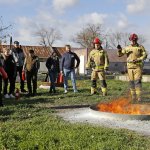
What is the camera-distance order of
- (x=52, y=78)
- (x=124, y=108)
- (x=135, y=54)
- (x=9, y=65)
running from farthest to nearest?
(x=52, y=78), (x=9, y=65), (x=135, y=54), (x=124, y=108)

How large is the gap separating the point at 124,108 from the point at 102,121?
1280 mm

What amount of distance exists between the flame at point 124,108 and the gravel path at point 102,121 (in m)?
0.51

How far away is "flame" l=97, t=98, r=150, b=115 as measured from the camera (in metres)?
10.0

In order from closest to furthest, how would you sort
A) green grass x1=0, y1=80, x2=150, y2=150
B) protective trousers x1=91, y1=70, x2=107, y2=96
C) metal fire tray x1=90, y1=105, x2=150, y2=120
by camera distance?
1. green grass x1=0, y1=80, x2=150, y2=150
2. metal fire tray x1=90, y1=105, x2=150, y2=120
3. protective trousers x1=91, y1=70, x2=107, y2=96

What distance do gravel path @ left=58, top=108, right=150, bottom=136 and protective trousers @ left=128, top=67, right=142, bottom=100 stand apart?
2464mm

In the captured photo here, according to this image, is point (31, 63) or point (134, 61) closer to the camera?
point (134, 61)

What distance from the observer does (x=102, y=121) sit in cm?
913

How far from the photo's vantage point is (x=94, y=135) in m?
7.19

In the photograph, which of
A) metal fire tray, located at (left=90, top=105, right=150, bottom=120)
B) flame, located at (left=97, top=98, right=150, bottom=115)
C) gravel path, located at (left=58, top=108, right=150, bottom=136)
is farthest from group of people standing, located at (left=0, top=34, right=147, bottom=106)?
metal fire tray, located at (left=90, top=105, right=150, bottom=120)

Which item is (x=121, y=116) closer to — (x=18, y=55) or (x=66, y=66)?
(x=66, y=66)

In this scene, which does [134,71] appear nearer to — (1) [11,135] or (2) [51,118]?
(2) [51,118]

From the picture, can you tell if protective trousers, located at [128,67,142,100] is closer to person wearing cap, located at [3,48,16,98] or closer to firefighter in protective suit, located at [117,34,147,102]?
firefighter in protective suit, located at [117,34,147,102]

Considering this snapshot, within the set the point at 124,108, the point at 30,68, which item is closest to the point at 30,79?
the point at 30,68

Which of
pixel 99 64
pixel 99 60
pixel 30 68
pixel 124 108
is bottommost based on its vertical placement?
pixel 124 108
